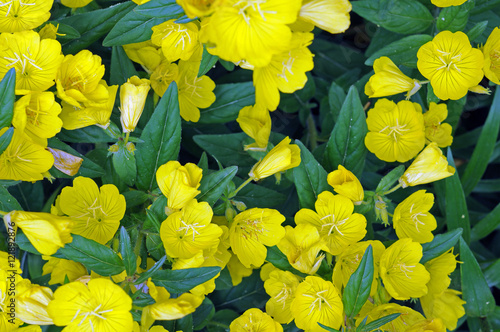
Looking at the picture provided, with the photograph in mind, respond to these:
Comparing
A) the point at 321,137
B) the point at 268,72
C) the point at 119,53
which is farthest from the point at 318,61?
the point at 268,72

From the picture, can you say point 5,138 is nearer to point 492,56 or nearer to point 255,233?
point 255,233

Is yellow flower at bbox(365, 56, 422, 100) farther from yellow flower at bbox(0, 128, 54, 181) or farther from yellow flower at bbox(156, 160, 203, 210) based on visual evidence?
yellow flower at bbox(0, 128, 54, 181)

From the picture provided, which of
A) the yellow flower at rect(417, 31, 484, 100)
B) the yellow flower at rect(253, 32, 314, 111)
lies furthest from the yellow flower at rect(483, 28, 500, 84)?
the yellow flower at rect(253, 32, 314, 111)

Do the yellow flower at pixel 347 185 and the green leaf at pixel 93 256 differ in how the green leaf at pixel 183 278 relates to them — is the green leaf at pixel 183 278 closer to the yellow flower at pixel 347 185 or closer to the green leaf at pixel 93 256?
the green leaf at pixel 93 256

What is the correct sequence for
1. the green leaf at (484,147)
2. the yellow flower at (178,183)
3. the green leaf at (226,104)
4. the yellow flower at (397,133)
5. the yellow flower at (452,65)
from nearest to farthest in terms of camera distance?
the yellow flower at (178,183)
the yellow flower at (452,65)
the yellow flower at (397,133)
the green leaf at (226,104)
the green leaf at (484,147)

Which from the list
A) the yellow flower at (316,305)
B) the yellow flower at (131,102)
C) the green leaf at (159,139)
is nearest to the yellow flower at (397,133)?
the yellow flower at (316,305)

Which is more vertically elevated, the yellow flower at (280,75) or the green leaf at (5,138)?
the yellow flower at (280,75)
